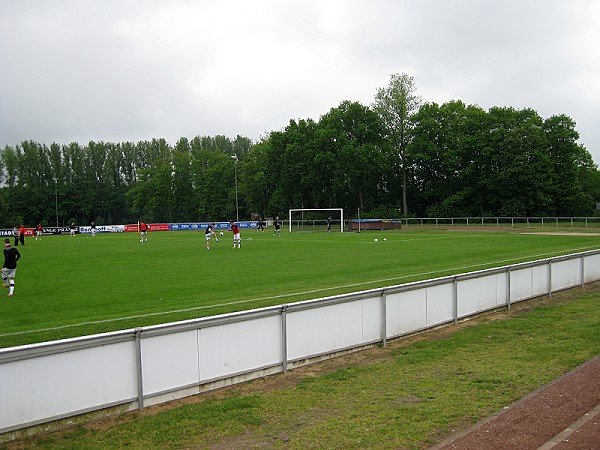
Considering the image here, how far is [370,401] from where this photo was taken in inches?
294

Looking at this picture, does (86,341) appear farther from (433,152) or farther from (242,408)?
(433,152)

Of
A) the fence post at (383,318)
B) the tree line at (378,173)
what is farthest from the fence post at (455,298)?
the tree line at (378,173)

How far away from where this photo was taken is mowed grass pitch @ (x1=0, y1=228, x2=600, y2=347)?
42.2 ft

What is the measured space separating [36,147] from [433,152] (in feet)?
258

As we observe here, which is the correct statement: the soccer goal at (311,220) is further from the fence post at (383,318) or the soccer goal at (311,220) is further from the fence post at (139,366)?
the fence post at (139,366)

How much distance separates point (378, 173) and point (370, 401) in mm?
76912

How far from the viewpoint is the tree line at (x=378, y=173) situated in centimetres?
6994

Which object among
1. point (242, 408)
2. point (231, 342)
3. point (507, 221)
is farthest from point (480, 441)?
point (507, 221)

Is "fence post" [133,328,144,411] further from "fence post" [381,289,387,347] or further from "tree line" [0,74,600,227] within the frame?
"tree line" [0,74,600,227]

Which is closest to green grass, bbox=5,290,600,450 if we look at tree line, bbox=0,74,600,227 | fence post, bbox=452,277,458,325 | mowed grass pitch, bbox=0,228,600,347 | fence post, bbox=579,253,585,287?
fence post, bbox=452,277,458,325

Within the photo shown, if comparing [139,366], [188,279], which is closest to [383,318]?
[139,366]

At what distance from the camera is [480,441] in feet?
18.8

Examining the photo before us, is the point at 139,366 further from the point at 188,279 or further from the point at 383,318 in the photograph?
the point at 188,279

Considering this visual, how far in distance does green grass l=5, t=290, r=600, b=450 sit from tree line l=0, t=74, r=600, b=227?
62.8 meters
